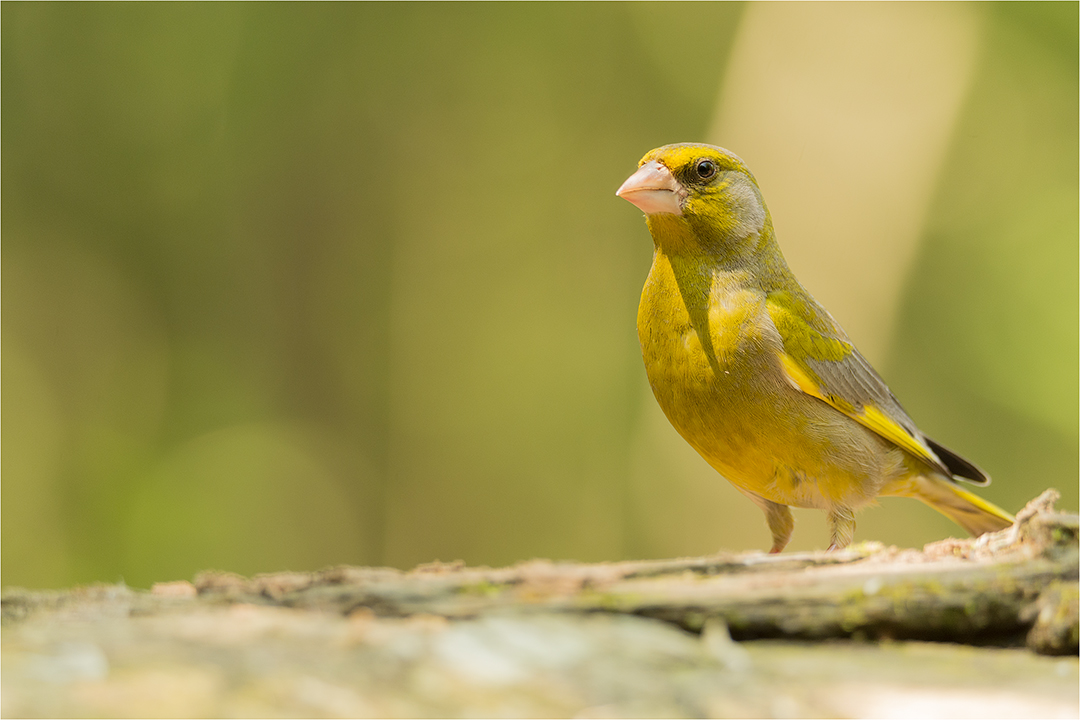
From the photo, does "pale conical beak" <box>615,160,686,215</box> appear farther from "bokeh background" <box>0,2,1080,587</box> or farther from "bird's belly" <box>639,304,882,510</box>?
"bokeh background" <box>0,2,1080,587</box>

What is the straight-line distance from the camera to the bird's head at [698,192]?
134 inches

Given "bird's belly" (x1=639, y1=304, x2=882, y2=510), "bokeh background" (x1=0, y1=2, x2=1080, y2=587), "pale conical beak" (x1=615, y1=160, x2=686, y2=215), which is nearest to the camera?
"bird's belly" (x1=639, y1=304, x2=882, y2=510)

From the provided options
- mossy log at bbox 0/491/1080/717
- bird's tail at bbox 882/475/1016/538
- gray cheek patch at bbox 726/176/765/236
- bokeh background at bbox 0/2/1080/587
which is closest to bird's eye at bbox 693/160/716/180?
gray cheek patch at bbox 726/176/765/236

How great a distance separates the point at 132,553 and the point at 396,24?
5.67m

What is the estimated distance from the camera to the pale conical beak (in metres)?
3.35

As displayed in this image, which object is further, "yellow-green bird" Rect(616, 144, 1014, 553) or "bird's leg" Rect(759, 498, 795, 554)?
"bird's leg" Rect(759, 498, 795, 554)

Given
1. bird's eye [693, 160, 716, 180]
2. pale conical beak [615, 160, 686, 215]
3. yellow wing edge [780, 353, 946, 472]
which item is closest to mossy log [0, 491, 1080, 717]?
yellow wing edge [780, 353, 946, 472]

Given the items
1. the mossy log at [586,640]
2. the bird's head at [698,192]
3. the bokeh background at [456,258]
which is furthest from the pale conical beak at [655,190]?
the bokeh background at [456,258]

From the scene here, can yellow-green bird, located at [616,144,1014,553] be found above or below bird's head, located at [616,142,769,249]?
below

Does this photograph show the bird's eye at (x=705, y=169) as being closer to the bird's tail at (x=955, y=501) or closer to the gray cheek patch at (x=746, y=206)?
the gray cheek patch at (x=746, y=206)

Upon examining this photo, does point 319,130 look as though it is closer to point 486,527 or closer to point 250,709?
point 486,527

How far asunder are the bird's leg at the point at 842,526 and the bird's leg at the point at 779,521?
29cm

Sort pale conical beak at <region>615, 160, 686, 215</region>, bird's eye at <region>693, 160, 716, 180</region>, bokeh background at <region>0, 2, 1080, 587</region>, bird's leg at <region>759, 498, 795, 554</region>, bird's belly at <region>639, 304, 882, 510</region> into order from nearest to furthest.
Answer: bird's belly at <region>639, 304, 882, 510</region>, pale conical beak at <region>615, 160, 686, 215</region>, bird's eye at <region>693, 160, 716, 180</region>, bird's leg at <region>759, 498, 795, 554</region>, bokeh background at <region>0, 2, 1080, 587</region>

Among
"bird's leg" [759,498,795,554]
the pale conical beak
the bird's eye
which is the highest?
the bird's eye
